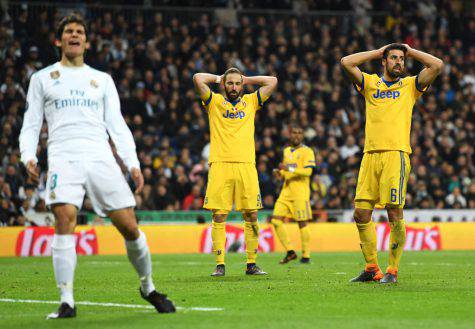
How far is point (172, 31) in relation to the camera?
1155 inches

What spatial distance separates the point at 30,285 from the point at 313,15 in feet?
74.1

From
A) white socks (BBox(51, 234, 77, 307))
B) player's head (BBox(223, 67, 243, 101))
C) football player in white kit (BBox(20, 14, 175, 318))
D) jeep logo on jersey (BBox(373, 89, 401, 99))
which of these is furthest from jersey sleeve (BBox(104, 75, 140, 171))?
player's head (BBox(223, 67, 243, 101))

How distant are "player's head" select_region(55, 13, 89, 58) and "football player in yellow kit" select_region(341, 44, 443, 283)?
14.7ft

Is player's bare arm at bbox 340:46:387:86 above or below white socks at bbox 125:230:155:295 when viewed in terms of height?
above

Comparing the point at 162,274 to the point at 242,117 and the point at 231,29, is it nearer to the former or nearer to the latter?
the point at 242,117

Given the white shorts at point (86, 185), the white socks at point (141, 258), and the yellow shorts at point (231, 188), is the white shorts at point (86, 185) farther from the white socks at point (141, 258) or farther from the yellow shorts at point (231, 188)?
the yellow shorts at point (231, 188)

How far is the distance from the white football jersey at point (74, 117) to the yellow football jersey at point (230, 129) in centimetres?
570

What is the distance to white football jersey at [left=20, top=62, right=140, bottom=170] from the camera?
8070 mm

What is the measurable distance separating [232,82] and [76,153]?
238 inches

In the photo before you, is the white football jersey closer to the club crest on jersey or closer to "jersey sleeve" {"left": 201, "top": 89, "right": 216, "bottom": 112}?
the club crest on jersey

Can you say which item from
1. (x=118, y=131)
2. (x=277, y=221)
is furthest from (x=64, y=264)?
(x=277, y=221)

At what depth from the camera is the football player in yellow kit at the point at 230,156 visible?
13.9m

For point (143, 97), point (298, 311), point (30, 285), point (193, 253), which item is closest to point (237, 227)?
point (193, 253)

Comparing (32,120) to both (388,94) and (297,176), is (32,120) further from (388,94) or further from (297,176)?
(297,176)
